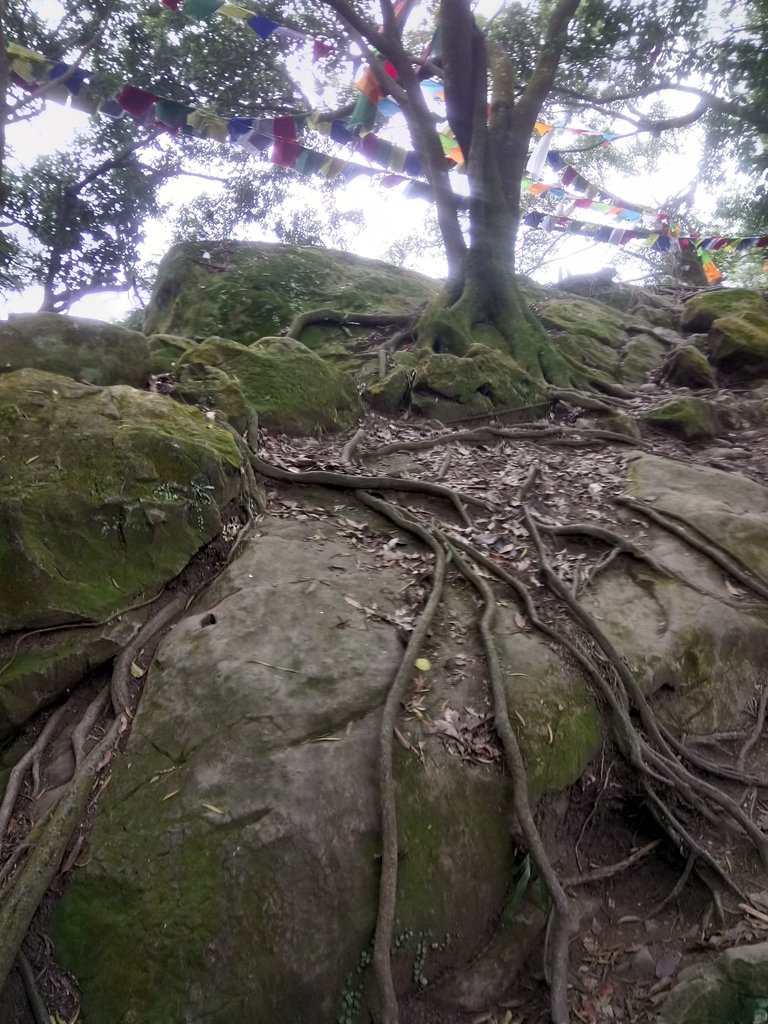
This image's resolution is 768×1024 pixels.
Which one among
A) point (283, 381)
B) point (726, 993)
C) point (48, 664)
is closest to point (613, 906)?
point (726, 993)

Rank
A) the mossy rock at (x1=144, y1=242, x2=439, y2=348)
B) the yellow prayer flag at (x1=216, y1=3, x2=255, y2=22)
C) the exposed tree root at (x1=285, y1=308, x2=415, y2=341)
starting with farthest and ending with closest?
the mossy rock at (x1=144, y1=242, x2=439, y2=348), the exposed tree root at (x1=285, y1=308, x2=415, y2=341), the yellow prayer flag at (x1=216, y1=3, x2=255, y2=22)

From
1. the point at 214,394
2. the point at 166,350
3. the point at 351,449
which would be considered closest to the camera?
the point at 214,394

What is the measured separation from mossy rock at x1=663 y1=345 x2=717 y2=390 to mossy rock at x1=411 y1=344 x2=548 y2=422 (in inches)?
101

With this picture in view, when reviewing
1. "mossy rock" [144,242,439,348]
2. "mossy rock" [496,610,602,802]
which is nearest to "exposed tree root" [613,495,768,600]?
"mossy rock" [496,610,602,802]

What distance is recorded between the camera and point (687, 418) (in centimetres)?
715

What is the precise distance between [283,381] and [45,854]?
4611 mm

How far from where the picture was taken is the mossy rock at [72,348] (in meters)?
4.56

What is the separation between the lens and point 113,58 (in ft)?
40.0

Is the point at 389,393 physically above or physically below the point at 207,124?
below

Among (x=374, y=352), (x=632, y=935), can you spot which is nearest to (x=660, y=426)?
(x=374, y=352)

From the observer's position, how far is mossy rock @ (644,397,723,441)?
23.4 ft

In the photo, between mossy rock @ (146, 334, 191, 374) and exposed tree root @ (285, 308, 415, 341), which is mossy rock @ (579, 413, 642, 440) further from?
mossy rock @ (146, 334, 191, 374)

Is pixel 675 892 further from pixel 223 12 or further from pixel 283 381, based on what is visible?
pixel 223 12

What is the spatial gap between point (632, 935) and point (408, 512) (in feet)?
9.36
